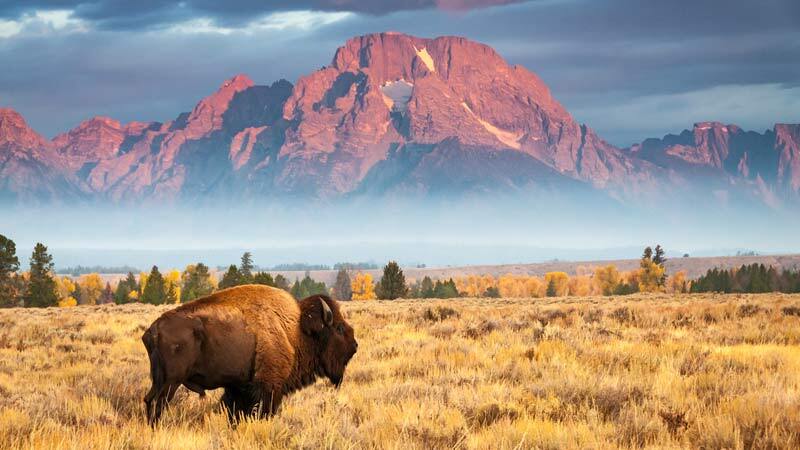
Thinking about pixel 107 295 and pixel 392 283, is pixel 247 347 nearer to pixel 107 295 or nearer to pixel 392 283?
pixel 392 283

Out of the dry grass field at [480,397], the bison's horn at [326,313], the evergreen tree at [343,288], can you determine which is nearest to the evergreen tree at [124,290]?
the evergreen tree at [343,288]

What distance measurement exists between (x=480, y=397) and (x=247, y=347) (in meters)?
2.71

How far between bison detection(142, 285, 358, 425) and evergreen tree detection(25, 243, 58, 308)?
77.7m

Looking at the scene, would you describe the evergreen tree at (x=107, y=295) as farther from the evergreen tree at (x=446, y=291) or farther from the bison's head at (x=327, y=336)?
the bison's head at (x=327, y=336)

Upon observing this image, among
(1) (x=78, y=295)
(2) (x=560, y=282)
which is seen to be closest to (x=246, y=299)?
(1) (x=78, y=295)

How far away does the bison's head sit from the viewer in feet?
30.0

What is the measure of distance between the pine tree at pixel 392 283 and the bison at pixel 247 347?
79.1 m

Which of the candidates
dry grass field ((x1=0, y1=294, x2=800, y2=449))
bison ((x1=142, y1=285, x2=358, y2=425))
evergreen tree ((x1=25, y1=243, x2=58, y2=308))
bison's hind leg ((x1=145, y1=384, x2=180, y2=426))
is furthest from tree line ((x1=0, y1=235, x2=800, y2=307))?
bison's hind leg ((x1=145, y1=384, x2=180, y2=426))

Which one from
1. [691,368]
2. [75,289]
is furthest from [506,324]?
[75,289]

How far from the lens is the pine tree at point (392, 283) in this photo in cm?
8906

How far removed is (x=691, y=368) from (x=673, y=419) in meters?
3.86

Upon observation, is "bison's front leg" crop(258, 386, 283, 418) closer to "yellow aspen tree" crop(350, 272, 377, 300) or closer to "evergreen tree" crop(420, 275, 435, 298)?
"evergreen tree" crop(420, 275, 435, 298)

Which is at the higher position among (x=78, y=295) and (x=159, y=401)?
(x=159, y=401)

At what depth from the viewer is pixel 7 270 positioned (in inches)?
3164
